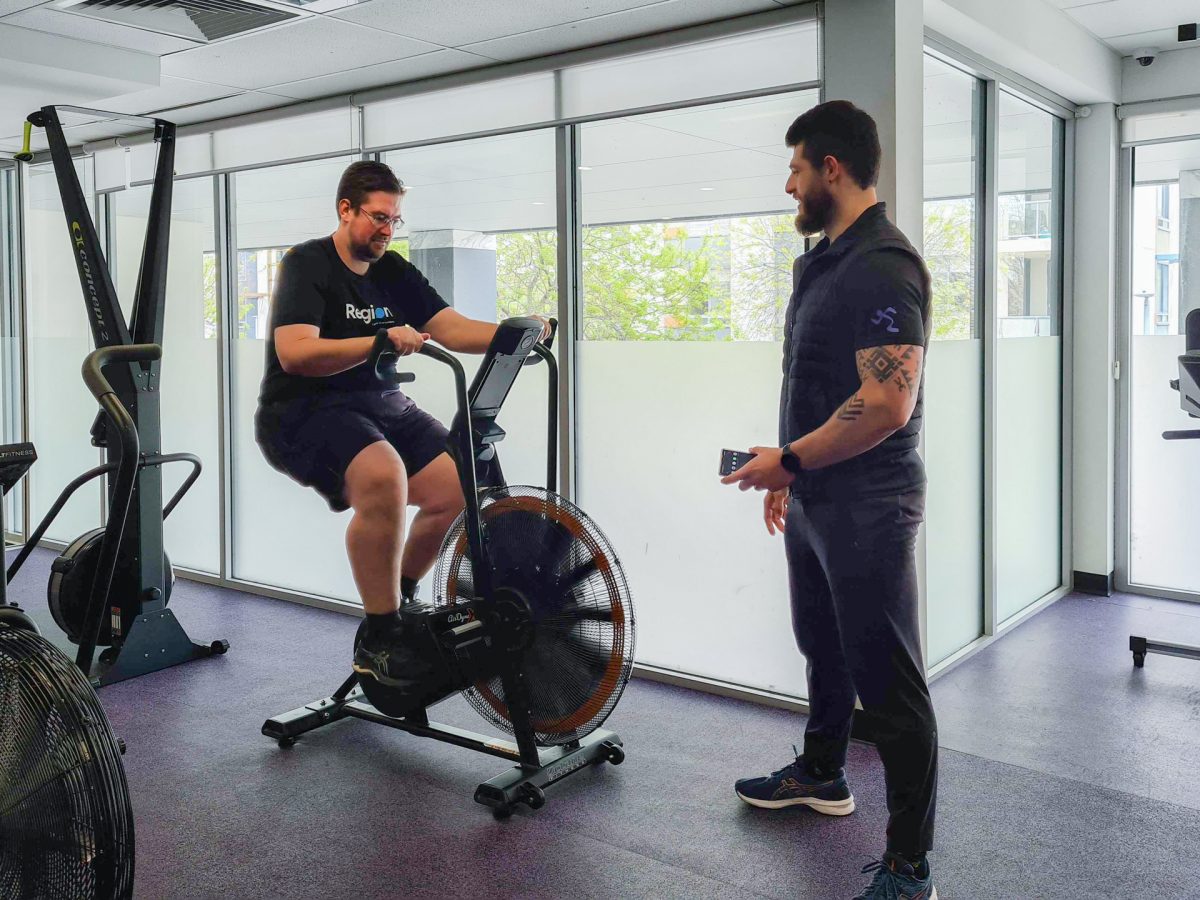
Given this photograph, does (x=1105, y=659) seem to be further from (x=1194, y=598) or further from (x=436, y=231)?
(x=436, y=231)

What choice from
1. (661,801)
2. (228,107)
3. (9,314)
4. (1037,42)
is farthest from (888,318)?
(9,314)

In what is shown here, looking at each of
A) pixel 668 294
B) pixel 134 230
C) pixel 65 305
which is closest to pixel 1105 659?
pixel 668 294

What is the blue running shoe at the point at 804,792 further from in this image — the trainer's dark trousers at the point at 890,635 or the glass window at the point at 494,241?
the glass window at the point at 494,241

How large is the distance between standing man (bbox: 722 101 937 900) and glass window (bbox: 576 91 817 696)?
1158 millimetres

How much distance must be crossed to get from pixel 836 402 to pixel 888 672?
571 millimetres

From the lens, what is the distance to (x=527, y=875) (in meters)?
2.62

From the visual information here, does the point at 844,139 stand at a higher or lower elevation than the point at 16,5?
lower

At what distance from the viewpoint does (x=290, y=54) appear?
4.10 meters

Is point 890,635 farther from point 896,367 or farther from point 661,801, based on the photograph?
point 661,801

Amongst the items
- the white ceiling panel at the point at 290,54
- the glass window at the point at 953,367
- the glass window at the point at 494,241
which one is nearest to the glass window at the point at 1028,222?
the glass window at the point at 953,367

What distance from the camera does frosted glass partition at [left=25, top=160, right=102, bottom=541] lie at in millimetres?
6109

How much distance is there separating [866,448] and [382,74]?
114 inches

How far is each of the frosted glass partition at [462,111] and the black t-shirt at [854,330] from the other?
76.3 inches

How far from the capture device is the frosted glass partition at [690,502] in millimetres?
3770
